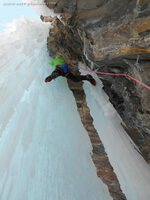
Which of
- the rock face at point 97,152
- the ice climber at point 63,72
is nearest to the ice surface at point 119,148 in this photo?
the rock face at point 97,152

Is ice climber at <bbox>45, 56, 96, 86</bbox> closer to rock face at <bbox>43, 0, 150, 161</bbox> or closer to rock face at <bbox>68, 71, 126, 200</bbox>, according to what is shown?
rock face at <bbox>43, 0, 150, 161</bbox>

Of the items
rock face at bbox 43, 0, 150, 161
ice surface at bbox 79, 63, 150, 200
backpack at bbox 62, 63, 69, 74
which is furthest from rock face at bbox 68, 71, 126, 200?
rock face at bbox 43, 0, 150, 161

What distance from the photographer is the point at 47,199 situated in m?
2.37

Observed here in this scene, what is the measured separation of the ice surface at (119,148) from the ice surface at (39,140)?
44 centimetres

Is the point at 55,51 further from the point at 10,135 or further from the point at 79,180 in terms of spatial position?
the point at 79,180

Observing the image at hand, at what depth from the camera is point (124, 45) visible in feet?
7.54

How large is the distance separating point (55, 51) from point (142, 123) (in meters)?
3.48

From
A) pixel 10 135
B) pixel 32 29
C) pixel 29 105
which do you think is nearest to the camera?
pixel 10 135

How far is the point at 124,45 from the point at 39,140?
7.62ft

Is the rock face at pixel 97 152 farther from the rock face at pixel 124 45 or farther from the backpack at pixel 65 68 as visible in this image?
the rock face at pixel 124 45

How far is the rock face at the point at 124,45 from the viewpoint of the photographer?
Result: 2.08m

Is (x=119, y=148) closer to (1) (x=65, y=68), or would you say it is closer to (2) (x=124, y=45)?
(2) (x=124, y=45)

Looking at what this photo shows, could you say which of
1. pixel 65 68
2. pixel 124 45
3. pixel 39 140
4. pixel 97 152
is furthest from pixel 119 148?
pixel 65 68

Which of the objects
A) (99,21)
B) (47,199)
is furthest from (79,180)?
(99,21)
